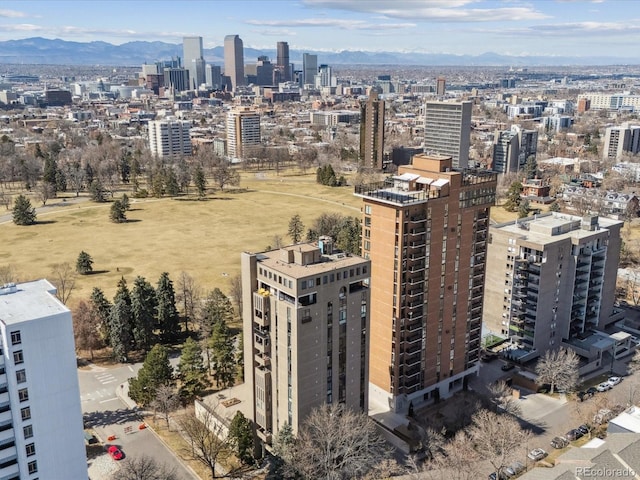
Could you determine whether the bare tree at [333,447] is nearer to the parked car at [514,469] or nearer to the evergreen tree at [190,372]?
the parked car at [514,469]

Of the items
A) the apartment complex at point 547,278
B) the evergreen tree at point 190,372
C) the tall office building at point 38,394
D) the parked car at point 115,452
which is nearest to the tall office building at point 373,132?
the apartment complex at point 547,278

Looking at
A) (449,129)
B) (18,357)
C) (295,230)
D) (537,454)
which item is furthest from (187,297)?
(449,129)

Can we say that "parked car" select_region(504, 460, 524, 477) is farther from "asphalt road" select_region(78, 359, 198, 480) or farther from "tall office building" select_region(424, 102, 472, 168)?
"tall office building" select_region(424, 102, 472, 168)

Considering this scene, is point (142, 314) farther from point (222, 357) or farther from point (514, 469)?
point (514, 469)

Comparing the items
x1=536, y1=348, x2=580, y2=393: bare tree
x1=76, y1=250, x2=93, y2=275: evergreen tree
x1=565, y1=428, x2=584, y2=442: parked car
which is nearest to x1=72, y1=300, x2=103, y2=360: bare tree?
x1=76, y1=250, x2=93, y2=275: evergreen tree

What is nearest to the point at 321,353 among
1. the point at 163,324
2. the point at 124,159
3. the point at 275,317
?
the point at 275,317

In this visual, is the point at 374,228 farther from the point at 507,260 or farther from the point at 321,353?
the point at 507,260

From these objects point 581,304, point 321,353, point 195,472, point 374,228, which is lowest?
point 195,472
